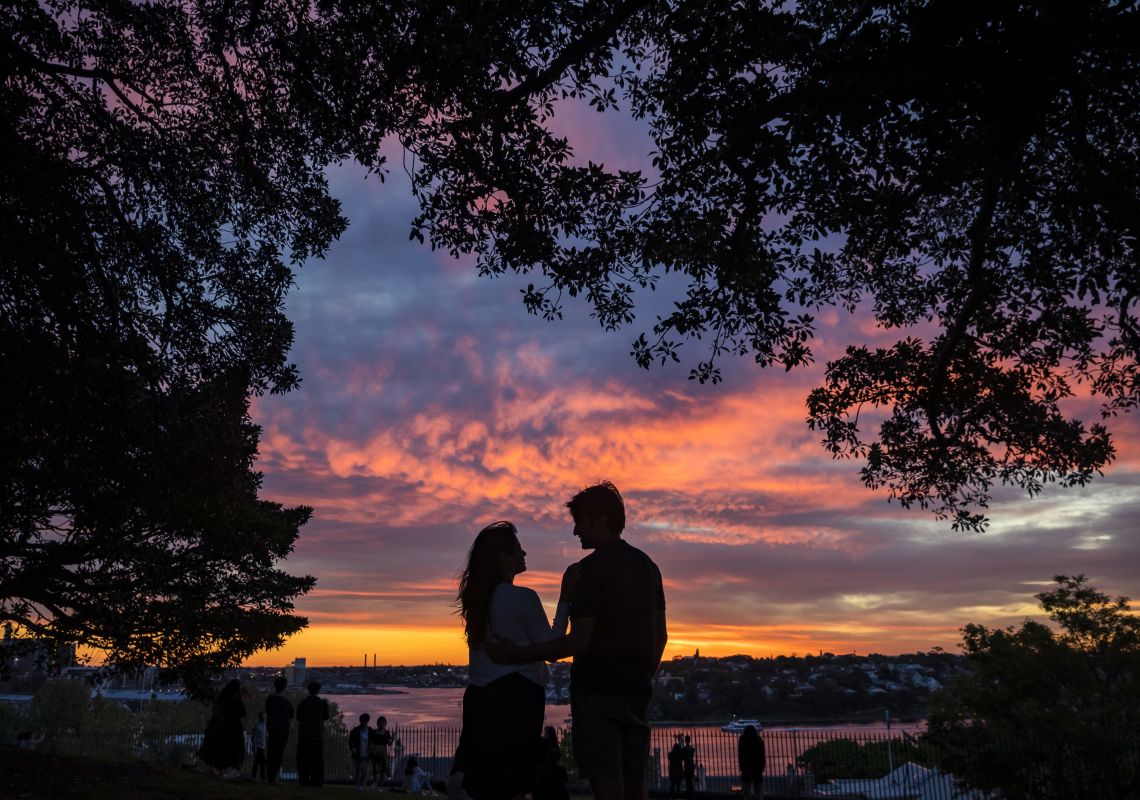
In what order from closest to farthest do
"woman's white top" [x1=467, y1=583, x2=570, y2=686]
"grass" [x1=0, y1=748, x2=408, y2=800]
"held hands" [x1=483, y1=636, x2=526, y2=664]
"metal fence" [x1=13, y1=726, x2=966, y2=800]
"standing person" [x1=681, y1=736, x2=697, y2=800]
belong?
"held hands" [x1=483, y1=636, x2=526, y2=664], "woman's white top" [x1=467, y1=583, x2=570, y2=686], "grass" [x1=0, y1=748, x2=408, y2=800], "standing person" [x1=681, y1=736, x2=697, y2=800], "metal fence" [x1=13, y1=726, x2=966, y2=800]

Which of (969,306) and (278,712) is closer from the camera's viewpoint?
(969,306)

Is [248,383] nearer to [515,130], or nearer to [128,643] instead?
[515,130]

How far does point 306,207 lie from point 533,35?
4743 millimetres

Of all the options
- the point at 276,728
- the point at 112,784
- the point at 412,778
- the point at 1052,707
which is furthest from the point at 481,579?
the point at 1052,707

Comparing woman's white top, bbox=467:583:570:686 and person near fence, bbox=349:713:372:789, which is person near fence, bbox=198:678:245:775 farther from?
woman's white top, bbox=467:583:570:686

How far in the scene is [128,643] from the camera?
68.9ft

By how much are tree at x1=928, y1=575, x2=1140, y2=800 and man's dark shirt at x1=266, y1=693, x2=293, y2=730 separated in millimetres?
19767

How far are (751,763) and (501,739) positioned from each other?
1908cm

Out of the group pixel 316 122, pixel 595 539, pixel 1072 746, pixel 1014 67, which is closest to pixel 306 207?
pixel 316 122

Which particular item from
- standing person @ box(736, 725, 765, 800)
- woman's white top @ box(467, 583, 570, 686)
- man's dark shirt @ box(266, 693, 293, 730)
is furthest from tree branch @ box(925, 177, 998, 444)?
man's dark shirt @ box(266, 693, 293, 730)

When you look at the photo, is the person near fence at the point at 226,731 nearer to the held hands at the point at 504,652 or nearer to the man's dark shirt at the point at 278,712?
the man's dark shirt at the point at 278,712

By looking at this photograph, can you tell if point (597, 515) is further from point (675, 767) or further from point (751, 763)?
point (675, 767)

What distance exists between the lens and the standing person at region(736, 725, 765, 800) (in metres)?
21.3

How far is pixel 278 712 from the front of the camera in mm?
17438
